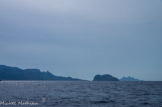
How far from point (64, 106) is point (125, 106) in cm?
1202

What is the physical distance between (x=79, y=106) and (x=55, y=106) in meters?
4.74

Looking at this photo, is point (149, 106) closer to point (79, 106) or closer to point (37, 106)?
point (79, 106)

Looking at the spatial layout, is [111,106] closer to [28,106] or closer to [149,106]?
[149,106]

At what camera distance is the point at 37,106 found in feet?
158

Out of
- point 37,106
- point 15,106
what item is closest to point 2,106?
point 15,106

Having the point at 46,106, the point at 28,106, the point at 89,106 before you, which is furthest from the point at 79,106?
the point at 28,106

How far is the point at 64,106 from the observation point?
4881cm

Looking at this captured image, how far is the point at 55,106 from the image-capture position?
160 feet

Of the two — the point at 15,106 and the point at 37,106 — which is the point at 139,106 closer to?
the point at 37,106

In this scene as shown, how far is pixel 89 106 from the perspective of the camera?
49.3 metres

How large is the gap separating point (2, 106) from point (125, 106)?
78.2 feet

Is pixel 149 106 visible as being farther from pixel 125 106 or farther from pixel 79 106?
pixel 79 106

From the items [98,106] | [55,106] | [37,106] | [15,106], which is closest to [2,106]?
[15,106]

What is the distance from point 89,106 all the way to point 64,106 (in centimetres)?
497
